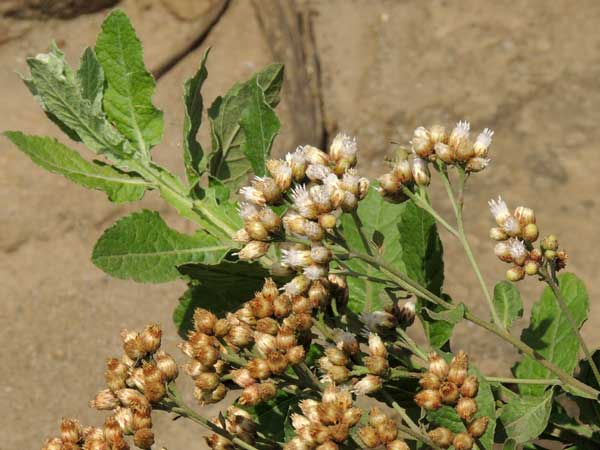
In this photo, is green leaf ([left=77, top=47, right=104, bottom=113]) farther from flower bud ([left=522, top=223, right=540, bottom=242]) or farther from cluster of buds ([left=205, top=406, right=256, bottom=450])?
flower bud ([left=522, top=223, right=540, bottom=242])

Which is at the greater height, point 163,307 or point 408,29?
point 408,29

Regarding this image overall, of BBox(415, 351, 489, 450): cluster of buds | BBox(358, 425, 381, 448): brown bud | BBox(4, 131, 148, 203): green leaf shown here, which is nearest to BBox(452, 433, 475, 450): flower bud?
BBox(415, 351, 489, 450): cluster of buds

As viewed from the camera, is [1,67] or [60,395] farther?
[1,67]

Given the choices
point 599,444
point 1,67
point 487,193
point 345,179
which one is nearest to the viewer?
point 345,179

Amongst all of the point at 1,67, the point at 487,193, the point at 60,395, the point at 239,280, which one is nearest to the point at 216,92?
the point at 1,67

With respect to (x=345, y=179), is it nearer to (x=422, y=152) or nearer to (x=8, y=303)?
(x=422, y=152)

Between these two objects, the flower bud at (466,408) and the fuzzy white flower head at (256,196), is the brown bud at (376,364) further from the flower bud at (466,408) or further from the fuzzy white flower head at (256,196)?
the fuzzy white flower head at (256,196)

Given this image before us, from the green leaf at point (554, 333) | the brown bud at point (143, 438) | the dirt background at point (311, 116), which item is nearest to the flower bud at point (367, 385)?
the brown bud at point (143, 438)
